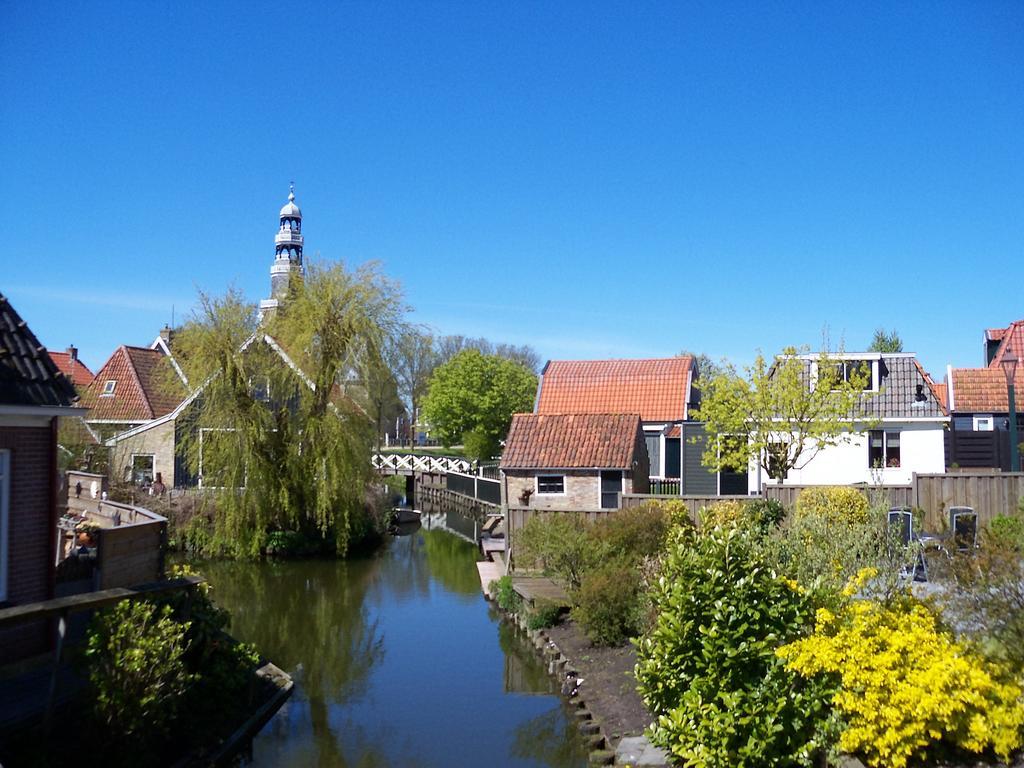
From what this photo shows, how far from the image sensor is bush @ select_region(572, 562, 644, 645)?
15492mm

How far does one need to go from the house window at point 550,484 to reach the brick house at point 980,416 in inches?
496

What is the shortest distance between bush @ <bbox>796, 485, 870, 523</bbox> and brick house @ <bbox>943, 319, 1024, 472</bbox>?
11210 mm

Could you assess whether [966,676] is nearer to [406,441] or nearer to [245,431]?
[245,431]

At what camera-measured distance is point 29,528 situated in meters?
11.4

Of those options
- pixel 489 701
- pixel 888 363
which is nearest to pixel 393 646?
pixel 489 701

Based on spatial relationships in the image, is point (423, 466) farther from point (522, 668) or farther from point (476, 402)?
point (522, 668)

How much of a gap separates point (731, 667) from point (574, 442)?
70.7 feet

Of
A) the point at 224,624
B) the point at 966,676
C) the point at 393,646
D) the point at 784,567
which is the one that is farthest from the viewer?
the point at 393,646

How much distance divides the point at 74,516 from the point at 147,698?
10318 mm

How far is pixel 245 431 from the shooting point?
28.2 metres

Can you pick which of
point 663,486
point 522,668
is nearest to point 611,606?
point 522,668

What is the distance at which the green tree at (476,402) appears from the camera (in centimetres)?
5706

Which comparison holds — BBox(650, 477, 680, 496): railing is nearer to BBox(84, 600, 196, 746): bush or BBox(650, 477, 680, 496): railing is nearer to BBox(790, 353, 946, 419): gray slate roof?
BBox(790, 353, 946, 419): gray slate roof

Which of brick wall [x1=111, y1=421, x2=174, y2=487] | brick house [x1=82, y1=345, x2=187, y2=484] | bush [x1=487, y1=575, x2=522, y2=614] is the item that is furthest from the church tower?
bush [x1=487, y1=575, x2=522, y2=614]
